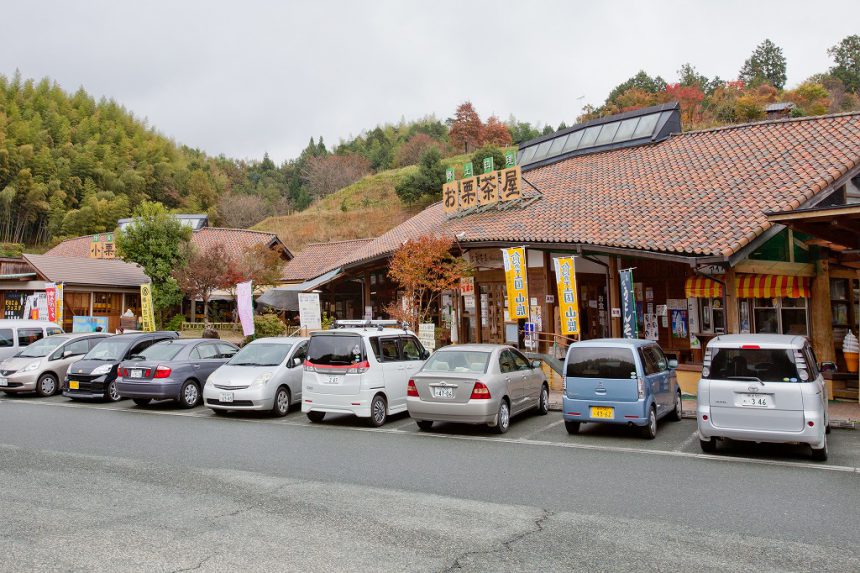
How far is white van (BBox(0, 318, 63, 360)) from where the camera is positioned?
17.9 m

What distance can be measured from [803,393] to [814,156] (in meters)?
10.9

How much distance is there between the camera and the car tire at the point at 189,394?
44.1 feet

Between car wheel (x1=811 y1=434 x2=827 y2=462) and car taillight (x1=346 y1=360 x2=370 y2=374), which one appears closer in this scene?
car wheel (x1=811 y1=434 x2=827 y2=462)

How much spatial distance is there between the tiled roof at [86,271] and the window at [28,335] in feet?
40.8

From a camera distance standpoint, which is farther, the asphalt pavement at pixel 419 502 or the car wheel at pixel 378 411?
the car wheel at pixel 378 411

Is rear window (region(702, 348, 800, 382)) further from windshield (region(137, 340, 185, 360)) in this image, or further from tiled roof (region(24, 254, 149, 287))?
tiled roof (region(24, 254, 149, 287))

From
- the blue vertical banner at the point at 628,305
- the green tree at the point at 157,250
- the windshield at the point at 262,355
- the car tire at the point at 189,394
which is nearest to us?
the windshield at the point at 262,355

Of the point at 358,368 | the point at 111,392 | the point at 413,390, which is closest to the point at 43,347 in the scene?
the point at 111,392

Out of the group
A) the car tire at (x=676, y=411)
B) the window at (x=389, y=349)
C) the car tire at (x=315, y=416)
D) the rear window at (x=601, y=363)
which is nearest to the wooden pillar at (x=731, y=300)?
the car tire at (x=676, y=411)

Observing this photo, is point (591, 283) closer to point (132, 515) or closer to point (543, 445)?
point (543, 445)

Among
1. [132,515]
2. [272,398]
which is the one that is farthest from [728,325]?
[132,515]

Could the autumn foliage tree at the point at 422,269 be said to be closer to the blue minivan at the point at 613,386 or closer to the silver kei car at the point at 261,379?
the silver kei car at the point at 261,379

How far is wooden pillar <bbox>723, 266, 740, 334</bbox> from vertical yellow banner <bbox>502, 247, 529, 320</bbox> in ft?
15.5

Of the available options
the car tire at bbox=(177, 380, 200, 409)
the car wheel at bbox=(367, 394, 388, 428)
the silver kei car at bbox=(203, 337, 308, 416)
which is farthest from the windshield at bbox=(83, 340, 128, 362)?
the car wheel at bbox=(367, 394, 388, 428)
